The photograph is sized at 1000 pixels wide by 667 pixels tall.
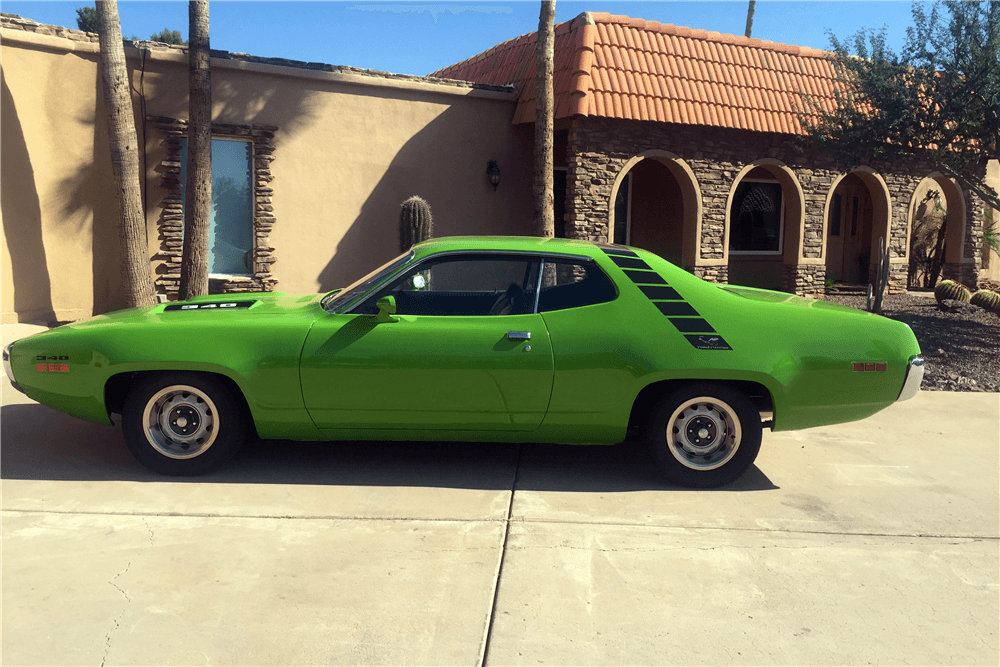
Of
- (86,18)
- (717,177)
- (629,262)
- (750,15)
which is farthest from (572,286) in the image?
(86,18)

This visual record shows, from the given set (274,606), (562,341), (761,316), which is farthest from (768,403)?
(274,606)

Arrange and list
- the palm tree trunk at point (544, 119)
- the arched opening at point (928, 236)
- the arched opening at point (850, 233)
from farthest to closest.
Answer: the arched opening at point (850, 233) < the arched opening at point (928, 236) < the palm tree trunk at point (544, 119)

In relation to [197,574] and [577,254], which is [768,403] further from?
[197,574]

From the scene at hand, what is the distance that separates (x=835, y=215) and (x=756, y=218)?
3193mm

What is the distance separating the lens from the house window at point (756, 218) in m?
17.4

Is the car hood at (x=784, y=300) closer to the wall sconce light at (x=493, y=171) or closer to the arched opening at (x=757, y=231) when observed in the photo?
the wall sconce light at (x=493, y=171)

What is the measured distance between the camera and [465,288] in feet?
17.0

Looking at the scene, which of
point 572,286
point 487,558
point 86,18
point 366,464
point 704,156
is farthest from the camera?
point 86,18

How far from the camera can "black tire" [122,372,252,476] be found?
493 cm

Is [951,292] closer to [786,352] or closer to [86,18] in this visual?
[786,352]

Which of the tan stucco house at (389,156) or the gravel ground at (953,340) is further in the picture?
the tan stucco house at (389,156)

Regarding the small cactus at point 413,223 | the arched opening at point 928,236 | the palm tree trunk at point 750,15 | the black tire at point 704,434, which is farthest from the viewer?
the palm tree trunk at point 750,15

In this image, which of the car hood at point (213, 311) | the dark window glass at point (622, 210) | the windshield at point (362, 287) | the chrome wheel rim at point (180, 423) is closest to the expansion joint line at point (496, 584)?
the windshield at point (362, 287)

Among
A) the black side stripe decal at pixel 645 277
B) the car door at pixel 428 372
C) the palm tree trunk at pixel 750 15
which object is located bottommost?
the car door at pixel 428 372
